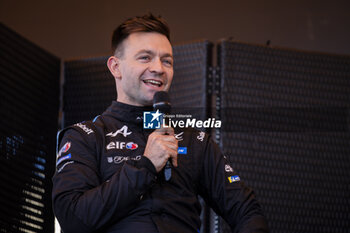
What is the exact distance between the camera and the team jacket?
1493mm

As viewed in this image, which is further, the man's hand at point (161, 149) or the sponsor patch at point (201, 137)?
the sponsor patch at point (201, 137)

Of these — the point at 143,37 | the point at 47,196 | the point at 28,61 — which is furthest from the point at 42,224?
the point at 143,37

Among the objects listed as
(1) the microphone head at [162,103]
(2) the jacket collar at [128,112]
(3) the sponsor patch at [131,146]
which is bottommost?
(3) the sponsor patch at [131,146]

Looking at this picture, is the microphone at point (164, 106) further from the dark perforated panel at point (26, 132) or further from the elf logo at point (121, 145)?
the dark perforated panel at point (26, 132)

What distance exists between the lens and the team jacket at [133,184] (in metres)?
1.49

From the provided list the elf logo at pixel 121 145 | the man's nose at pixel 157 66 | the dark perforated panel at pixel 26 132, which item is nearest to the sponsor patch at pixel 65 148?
the elf logo at pixel 121 145

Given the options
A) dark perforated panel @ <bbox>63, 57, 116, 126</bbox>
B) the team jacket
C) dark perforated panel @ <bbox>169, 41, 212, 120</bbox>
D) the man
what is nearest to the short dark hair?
the man

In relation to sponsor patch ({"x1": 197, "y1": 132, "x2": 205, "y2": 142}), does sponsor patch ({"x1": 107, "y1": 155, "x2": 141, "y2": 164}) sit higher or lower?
lower

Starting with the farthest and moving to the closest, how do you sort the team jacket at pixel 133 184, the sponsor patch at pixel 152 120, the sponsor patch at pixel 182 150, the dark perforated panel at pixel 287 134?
the dark perforated panel at pixel 287 134
the sponsor patch at pixel 182 150
the sponsor patch at pixel 152 120
the team jacket at pixel 133 184

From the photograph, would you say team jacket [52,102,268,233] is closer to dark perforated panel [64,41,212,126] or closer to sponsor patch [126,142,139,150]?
sponsor patch [126,142,139,150]

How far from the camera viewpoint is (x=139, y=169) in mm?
1493

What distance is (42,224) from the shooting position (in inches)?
103

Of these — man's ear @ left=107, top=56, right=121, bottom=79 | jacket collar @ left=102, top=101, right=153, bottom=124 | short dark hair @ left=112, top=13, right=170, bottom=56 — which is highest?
short dark hair @ left=112, top=13, right=170, bottom=56

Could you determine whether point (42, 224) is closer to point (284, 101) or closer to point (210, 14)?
point (284, 101)
